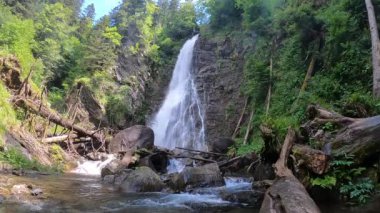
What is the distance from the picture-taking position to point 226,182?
39.2ft

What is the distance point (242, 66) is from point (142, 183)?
1910 centimetres

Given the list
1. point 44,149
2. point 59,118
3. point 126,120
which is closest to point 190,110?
point 126,120

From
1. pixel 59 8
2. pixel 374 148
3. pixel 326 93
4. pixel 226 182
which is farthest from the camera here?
pixel 59 8

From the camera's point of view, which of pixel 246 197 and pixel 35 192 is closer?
pixel 35 192

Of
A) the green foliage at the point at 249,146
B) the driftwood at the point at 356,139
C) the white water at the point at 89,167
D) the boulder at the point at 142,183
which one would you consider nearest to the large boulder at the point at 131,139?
the white water at the point at 89,167

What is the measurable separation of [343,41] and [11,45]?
2449cm

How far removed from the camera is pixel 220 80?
28219mm

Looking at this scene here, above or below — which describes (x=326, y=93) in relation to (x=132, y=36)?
below

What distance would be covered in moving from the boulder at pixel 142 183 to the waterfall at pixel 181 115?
13.0m

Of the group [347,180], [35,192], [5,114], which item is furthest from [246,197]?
[5,114]

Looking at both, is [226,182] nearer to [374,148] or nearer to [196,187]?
[196,187]

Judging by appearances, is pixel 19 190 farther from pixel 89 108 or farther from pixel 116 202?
pixel 89 108

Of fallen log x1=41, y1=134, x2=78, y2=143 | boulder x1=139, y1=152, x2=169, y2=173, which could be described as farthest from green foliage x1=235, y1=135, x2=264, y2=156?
fallen log x1=41, y1=134, x2=78, y2=143

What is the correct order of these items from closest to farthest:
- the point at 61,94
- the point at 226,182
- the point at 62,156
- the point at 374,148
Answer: the point at 374,148 → the point at 226,182 → the point at 62,156 → the point at 61,94
